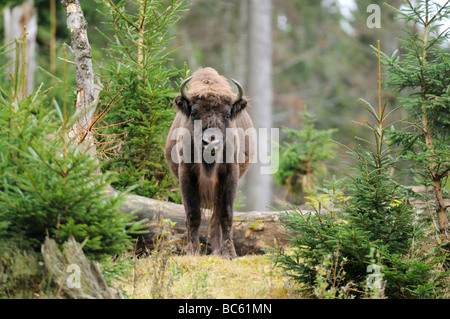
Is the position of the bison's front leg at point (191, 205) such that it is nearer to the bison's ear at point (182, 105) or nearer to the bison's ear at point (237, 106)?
the bison's ear at point (182, 105)

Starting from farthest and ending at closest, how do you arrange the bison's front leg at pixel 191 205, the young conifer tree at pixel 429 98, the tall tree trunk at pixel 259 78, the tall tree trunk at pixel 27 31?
→ the tall tree trunk at pixel 259 78, the tall tree trunk at pixel 27 31, the bison's front leg at pixel 191 205, the young conifer tree at pixel 429 98

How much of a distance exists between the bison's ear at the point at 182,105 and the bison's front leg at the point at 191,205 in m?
0.94

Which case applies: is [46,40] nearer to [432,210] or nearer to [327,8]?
[432,210]

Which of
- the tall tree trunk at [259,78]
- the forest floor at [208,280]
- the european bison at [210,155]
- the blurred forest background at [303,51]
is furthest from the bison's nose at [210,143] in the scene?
the blurred forest background at [303,51]

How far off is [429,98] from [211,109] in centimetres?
340

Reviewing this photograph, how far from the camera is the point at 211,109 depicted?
810cm

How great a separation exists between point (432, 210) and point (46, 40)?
54.2 ft

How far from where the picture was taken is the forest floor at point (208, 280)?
16.9ft

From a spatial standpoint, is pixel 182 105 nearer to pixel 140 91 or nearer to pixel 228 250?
pixel 140 91

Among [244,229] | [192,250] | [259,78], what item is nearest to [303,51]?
[259,78]

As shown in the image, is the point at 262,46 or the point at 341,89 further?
the point at 341,89

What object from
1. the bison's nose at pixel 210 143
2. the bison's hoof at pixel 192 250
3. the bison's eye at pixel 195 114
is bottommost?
the bison's hoof at pixel 192 250
